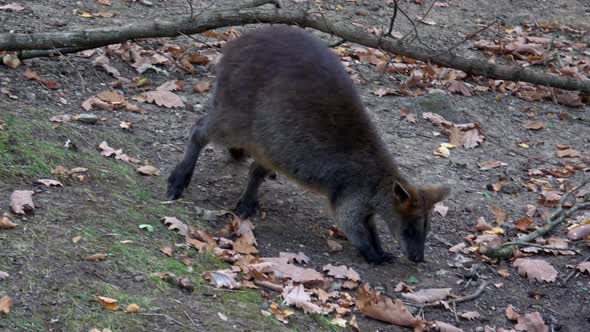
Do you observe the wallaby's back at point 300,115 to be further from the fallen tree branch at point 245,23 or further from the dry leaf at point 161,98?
the fallen tree branch at point 245,23

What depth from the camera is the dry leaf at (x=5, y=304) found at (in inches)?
172

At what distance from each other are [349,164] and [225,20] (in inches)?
103

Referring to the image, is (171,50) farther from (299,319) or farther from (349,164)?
(299,319)

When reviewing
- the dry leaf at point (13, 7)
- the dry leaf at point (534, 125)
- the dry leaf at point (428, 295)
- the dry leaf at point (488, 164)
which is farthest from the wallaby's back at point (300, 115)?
the dry leaf at point (13, 7)

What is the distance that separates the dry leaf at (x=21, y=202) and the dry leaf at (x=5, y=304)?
107 centimetres

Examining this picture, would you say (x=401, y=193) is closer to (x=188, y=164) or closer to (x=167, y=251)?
(x=188, y=164)

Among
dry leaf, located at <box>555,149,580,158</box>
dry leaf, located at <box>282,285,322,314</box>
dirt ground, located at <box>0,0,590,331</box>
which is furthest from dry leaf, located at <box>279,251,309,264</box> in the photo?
dry leaf, located at <box>555,149,580,158</box>

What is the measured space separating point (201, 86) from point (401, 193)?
2914 mm

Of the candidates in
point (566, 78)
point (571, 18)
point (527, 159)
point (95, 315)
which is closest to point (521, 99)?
point (566, 78)

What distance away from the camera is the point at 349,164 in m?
6.63

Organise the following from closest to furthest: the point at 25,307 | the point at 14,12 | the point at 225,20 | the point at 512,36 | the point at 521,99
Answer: the point at 25,307
the point at 225,20
the point at 14,12
the point at 521,99
the point at 512,36

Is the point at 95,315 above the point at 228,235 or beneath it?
Result: above

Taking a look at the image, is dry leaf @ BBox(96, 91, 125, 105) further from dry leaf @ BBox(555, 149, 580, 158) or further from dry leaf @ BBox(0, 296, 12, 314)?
dry leaf @ BBox(555, 149, 580, 158)

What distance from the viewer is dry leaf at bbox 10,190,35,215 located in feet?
17.8
